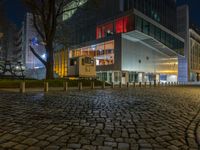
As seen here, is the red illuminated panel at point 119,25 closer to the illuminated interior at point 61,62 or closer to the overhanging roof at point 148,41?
the overhanging roof at point 148,41

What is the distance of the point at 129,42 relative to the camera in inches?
1454

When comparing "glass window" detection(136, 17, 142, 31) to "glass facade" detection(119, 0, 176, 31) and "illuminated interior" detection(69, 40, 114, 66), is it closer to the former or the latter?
"illuminated interior" detection(69, 40, 114, 66)

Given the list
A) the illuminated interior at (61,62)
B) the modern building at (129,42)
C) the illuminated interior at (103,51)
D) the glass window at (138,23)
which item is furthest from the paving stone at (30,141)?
the illuminated interior at (61,62)

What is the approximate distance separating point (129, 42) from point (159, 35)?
34.7 ft

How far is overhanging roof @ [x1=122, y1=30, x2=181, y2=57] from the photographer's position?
117 feet

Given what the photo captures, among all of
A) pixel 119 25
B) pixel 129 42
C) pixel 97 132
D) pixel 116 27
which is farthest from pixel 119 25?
pixel 97 132

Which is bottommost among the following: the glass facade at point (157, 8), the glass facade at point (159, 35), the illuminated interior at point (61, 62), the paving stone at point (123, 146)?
the paving stone at point (123, 146)

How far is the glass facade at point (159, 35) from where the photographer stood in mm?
36584

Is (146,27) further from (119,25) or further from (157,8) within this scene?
(157,8)

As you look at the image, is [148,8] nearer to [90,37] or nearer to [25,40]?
[90,37]

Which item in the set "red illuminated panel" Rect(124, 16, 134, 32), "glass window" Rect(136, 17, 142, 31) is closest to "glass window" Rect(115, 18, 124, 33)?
"red illuminated panel" Rect(124, 16, 134, 32)

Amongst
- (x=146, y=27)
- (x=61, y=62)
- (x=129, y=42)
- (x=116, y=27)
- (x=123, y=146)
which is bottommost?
(x=123, y=146)

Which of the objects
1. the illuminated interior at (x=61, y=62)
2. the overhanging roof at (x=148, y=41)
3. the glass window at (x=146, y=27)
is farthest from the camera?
the illuminated interior at (x=61, y=62)

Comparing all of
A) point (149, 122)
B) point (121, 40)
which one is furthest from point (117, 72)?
point (149, 122)
